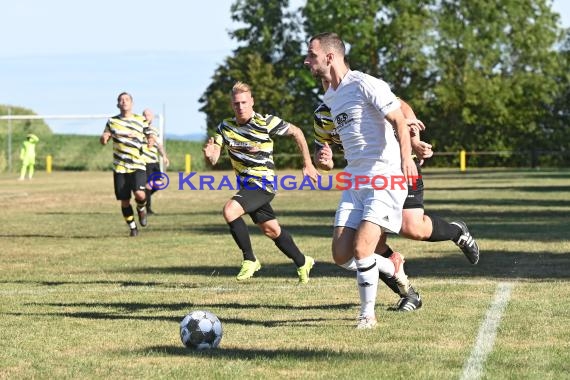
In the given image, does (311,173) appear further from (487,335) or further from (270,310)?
(487,335)

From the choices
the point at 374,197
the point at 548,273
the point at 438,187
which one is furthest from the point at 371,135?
the point at 438,187

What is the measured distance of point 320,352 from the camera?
293 inches

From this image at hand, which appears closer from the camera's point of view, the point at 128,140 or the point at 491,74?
the point at 128,140

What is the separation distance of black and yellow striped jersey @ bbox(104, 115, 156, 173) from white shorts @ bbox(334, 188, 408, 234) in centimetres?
994

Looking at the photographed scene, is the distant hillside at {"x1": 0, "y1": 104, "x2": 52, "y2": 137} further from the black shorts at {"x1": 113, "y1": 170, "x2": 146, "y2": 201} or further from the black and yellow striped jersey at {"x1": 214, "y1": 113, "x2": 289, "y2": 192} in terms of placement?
the black and yellow striped jersey at {"x1": 214, "y1": 113, "x2": 289, "y2": 192}

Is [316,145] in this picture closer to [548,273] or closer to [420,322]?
[420,322]

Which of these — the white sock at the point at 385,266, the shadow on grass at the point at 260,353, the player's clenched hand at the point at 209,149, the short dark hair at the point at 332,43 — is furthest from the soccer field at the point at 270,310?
the short dark hair at the point at 332,43

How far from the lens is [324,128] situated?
963 cm

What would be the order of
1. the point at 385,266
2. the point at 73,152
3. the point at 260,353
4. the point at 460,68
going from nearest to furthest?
the point at 260,353
the point at 385,266
the point at 73,152
the point at 460,68

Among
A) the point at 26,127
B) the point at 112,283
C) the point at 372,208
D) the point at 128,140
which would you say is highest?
the point at 26,127

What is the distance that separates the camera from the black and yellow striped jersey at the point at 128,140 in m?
18.3

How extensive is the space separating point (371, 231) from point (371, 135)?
0.66 metres

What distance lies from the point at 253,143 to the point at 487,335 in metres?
4.42

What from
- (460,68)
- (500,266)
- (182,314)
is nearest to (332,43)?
(182,314)
